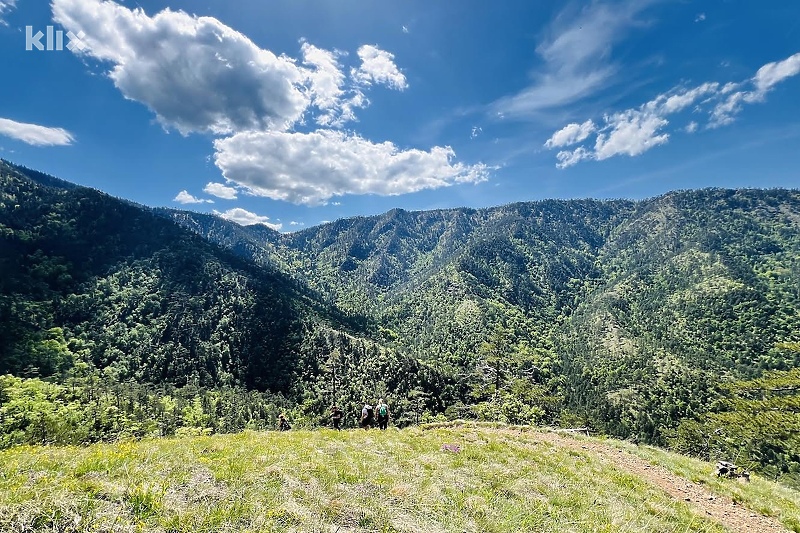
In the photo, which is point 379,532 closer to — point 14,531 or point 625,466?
point 14,531

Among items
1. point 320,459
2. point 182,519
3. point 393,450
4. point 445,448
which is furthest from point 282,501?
point 445,448

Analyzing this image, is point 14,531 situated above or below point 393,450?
above

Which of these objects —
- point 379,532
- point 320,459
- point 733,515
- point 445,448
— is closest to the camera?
point 379,532

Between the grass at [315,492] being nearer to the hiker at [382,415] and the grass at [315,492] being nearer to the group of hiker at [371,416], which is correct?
the hiker at [382,415]

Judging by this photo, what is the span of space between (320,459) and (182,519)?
252 inches

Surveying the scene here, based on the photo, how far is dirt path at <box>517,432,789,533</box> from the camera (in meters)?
15.6

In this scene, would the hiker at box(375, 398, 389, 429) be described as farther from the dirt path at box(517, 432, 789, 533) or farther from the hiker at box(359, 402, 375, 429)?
the dirt path at box(517, 432, 789, 533)

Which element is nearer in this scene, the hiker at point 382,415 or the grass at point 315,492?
the grass at point 315,492

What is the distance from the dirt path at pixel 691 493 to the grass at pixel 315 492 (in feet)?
4.31

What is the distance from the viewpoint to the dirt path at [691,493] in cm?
1558

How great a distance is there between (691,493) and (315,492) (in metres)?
19.5

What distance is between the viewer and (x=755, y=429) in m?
48.2

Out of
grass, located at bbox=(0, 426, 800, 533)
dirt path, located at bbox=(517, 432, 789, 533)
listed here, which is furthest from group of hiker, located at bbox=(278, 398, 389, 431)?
dirt path, located at bbox=(517, 432, 789, 533)

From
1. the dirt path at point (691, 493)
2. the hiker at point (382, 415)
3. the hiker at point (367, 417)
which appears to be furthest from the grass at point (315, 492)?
the hiker at point (367, 417)
